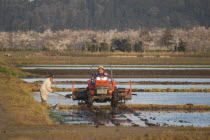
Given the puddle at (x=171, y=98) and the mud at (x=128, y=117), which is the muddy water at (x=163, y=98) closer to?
the puddle at (x=171, y=98)

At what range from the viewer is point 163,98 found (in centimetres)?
3388

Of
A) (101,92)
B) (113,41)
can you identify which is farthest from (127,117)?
(113,41)

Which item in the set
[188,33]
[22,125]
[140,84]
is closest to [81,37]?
[188,33]

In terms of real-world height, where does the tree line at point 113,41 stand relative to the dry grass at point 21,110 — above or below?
below

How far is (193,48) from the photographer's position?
164500 millimetres

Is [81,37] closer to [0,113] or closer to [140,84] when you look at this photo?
[140,84]

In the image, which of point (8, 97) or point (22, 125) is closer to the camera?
point (22, 125)

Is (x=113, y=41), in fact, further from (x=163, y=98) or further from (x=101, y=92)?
(x=101, y=92)

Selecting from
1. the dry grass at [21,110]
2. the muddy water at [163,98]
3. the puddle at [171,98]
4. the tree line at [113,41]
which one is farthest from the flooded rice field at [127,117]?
the tree line at [113,41]

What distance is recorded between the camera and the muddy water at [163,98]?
31016 millimetres

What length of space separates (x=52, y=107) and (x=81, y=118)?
16.2 feet

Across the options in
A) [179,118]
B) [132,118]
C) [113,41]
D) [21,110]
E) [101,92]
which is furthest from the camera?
[113,41]

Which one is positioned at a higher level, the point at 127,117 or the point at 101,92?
the point at 101,92

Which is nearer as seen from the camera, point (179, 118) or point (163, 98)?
point (179, 118)
